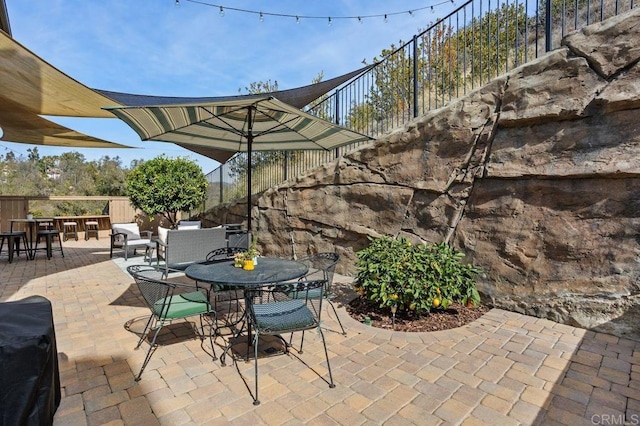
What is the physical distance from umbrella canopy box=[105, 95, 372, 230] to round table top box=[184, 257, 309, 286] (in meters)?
1.52

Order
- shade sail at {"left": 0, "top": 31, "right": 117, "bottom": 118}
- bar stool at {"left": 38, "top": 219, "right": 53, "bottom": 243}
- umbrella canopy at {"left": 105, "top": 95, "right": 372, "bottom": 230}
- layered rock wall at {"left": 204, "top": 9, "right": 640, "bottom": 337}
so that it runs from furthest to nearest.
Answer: bar stool at {"left": 38, "top": 219, "right": 53, "bottom": 243}, shade sail at {"left": 0, "top": 31, "right": 117, "bottom": 118}, umbrella canopy at {"left": 105, "top": 95, "right": 372, "bottom": 230}, layered rock wall at {"left": 204, "top": 9, "right": 640, "bottom": 337}

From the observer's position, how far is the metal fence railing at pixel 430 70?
481cm

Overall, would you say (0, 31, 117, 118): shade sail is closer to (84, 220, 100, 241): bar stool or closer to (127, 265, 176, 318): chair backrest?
(127, 265, 176, 318): chair backrest

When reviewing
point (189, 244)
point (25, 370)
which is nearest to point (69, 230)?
point (189, 244)

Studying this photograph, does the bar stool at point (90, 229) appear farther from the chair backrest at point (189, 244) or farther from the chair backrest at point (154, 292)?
the chair backrest at point (154, 292)

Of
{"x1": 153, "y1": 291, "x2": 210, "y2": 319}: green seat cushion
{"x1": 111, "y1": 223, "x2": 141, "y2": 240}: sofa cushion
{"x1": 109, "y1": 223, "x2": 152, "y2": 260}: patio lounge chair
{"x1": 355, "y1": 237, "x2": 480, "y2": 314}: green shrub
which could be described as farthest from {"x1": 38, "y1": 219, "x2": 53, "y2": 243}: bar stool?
{"x1": 355, "y1": 237, "x2": 480, "y2": 314}: green shrub

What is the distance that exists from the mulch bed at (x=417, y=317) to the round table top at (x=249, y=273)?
3.51 ft

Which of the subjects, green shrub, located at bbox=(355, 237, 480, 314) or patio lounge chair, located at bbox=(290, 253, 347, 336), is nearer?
patio lounge chair, located at bbox=(290, 253, 347, 336)

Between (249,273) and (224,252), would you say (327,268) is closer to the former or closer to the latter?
(249,273)

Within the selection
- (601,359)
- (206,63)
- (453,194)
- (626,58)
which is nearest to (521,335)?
(601,359)

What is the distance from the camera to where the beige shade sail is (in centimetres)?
382

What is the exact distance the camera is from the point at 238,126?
194 inches

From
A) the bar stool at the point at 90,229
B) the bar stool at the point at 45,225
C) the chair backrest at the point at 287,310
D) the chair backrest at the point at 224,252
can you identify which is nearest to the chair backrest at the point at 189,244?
the chair backrest at the point at 224,252

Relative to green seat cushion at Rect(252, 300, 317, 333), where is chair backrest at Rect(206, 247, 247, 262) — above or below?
above
